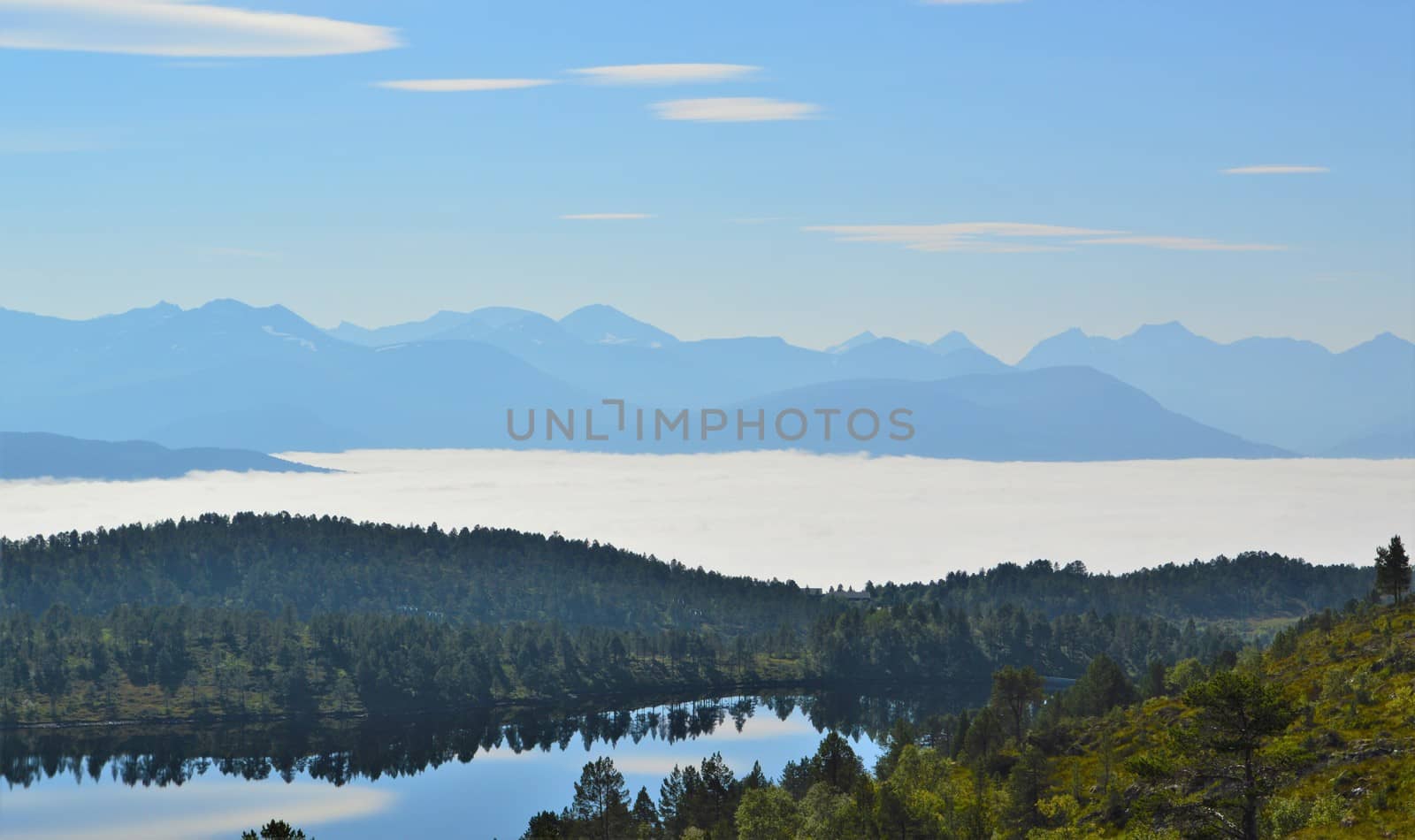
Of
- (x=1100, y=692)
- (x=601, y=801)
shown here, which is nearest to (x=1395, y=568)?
(x=1100, y=692)

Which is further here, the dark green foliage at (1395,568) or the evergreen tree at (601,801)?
the dark green foliage at (1395,568)

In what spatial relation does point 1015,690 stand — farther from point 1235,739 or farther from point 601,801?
point 1235,739

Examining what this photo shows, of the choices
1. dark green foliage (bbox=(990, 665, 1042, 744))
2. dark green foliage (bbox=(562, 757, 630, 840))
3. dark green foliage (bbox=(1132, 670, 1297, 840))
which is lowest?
dark green foliage (bbox=(562, 757, 630, 840))

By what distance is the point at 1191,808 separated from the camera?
110750 millimetres

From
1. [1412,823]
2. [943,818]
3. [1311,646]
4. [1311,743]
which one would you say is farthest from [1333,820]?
[1311,646]

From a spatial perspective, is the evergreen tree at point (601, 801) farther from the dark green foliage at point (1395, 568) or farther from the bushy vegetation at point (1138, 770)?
the dark green foliage at point (1395, 568)

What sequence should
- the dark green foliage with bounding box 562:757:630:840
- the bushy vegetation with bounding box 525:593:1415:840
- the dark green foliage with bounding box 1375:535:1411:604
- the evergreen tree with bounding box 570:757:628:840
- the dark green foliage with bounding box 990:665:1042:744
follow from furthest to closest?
the dark green foliage with bounding box 990:665:1042:744 → the dark green foliage with bounding box 1375:535:1411:604 → the evergreen tree with bounding box 570:757:628:840 → the dark green foliage with bounding box 562:757:630:840 → the bushy vegetation with bounding box 525:593:1415:840

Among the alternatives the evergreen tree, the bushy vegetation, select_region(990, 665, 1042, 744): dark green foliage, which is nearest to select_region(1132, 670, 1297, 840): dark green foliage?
the bushy vegetation

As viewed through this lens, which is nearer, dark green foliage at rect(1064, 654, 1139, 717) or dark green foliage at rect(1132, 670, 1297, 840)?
dark green foliage at rect(1132, 670, 1297, 840)

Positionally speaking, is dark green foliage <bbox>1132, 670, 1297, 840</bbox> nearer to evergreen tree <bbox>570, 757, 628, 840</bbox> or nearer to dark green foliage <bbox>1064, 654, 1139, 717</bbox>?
evergreen tree <bbox>570, 757, 628, 840</bbox>

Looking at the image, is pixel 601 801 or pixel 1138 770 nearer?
pixel 1138 770

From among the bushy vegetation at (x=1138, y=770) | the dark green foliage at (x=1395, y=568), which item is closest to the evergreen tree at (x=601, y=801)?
the bushy vegetation at (x=1138, y=770)

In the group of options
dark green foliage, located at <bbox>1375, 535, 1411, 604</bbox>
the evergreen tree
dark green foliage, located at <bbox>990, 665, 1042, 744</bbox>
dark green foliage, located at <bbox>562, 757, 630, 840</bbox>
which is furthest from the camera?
dark green foliage, located at <bbox>990, 665, 1042, 744</bbox>

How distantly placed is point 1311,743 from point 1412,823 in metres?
26.0
